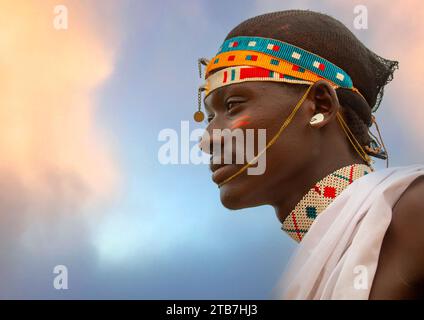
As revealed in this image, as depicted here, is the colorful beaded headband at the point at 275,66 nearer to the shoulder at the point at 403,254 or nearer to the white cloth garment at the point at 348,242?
the white cloth garment at the point at 348,242

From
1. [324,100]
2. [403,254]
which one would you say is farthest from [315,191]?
[403,254]

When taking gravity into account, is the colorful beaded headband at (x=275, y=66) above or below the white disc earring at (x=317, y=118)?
above

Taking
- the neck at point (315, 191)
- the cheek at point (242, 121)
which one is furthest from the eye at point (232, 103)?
the neck at point (315, 191)

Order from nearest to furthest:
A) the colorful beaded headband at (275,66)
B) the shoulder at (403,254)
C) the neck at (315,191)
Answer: the shoulder at (403,254), the neck at (315,191), the colorful beaded headband at (275,66)

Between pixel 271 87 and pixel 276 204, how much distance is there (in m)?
0.62

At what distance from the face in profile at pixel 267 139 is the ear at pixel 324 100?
0.13 ft

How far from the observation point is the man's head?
10.3ft

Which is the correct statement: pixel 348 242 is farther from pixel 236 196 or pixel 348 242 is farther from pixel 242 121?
pixel 242 121

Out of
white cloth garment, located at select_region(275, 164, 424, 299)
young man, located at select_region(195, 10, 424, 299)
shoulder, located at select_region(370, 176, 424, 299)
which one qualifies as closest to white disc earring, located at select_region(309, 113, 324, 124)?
young man, located at select_region(195, 10, 424, 299)

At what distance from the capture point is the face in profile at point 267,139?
3.14 metres

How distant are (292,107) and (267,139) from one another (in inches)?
8.6
